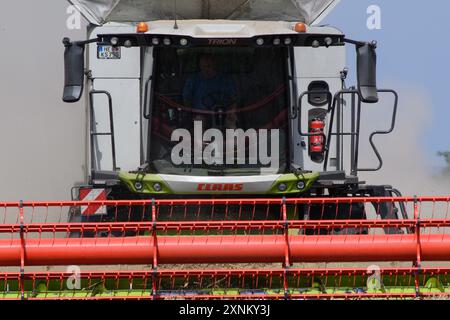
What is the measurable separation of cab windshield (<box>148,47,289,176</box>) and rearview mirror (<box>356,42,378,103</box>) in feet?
2.76

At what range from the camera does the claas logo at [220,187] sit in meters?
7.79

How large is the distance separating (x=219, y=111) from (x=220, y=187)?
579 mm

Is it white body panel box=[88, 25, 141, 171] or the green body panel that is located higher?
white body panel box=[88, 25, 141, 171]

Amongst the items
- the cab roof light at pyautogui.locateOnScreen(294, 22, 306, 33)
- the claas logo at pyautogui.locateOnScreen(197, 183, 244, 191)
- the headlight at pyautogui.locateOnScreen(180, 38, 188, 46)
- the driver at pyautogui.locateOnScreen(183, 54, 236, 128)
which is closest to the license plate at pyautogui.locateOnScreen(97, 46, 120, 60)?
the driver at pyautogui.locateOnScreen(183, 54, 236, 128)

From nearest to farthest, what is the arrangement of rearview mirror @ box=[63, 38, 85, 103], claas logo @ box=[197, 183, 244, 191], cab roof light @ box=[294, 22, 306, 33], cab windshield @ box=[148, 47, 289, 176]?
rearview mirror @ box=[63, 38, 85, 103], cab roof light @ box=[294, 22, 306, 33], claas logo @ box=[197, 183, 244, 191], cab windshield @ box=[148, 47, 289, 176]

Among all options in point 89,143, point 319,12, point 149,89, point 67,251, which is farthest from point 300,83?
point 67,251

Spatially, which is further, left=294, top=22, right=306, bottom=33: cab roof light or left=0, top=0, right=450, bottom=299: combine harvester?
left=294, top=22, right=306, bottom=33: cab roof light

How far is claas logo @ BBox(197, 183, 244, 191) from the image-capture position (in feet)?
25.6

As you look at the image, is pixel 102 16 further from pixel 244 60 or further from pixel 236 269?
pixel 236 269

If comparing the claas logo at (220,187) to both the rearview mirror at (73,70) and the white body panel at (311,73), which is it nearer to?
the white body panel at (311,73)

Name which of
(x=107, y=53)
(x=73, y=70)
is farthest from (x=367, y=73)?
(x=107, y=53)

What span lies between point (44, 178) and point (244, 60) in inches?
111

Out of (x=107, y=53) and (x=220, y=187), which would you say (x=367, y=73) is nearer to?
(x=220, y=187)

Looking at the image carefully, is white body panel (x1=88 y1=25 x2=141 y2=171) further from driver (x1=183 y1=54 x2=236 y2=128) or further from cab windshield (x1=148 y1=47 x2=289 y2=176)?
driver (x1=183 y1=54 x2=236 y2=128)
